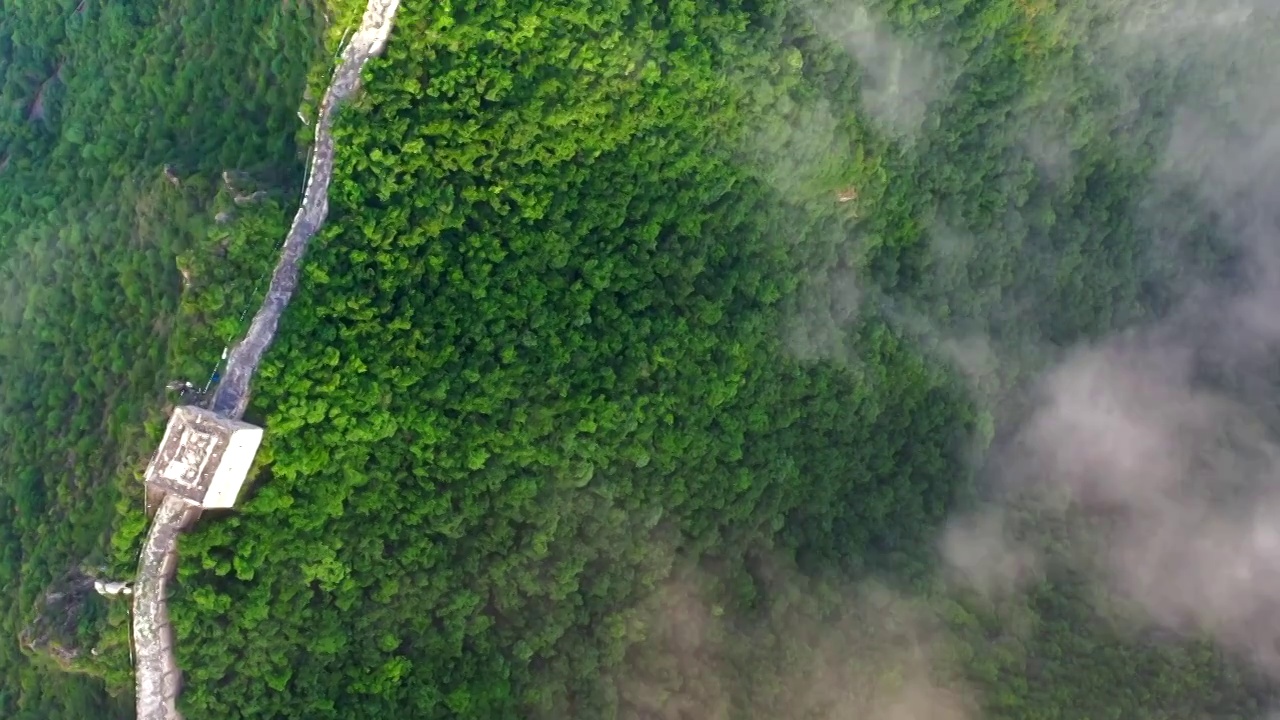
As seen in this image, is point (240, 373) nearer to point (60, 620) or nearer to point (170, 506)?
point (170, 506)

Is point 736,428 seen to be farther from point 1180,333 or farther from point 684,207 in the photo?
point 1180,333

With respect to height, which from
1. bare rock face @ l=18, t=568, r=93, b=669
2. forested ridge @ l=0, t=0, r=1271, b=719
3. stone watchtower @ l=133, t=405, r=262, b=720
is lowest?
bare rock face @ l=18, t=568, r=93, b=669

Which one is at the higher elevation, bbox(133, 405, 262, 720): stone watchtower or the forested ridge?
the forested ridge

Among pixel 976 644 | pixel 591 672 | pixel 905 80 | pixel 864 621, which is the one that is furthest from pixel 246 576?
pixel 905 80

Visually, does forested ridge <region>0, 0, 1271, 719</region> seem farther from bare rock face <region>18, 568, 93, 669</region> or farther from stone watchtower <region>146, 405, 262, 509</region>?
stone watchtower <region>146, 405, 262, 509</region>

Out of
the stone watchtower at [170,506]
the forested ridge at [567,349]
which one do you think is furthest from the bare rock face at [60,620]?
the stone watchtower at [170,506]

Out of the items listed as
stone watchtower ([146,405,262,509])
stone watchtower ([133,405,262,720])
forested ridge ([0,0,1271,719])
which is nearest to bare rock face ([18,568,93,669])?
forested ridge ([0,0,1271,719])
